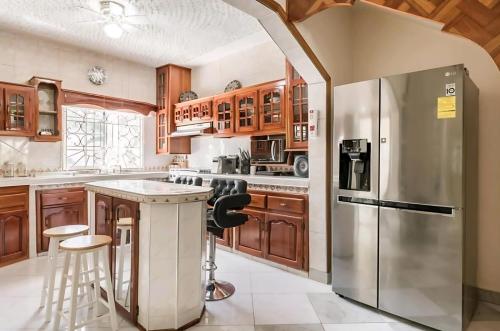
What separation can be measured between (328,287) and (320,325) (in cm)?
71

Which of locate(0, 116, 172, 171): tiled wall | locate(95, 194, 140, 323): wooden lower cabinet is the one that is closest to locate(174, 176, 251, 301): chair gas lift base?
locate(95, 194, 140, 323): wooden lower cabinet

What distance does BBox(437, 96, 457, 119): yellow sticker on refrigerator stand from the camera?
2054mm

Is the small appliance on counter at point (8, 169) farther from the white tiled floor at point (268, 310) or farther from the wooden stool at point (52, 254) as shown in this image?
the wooden stool at point (52, 254)

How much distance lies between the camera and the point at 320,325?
2260 mm

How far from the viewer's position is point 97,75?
4.77 metres

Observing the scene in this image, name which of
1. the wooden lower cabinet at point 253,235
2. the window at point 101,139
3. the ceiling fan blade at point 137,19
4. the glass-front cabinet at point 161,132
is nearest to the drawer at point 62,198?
the window at point 101,139

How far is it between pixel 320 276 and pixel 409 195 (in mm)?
1305

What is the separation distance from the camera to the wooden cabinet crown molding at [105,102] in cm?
453

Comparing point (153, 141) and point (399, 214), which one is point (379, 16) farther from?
point (153, 141)

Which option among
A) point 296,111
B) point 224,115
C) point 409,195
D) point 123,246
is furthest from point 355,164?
point 224,115

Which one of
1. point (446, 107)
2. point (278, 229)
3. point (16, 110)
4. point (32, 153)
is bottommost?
point (278, 229)

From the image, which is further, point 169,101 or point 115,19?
point 169,101

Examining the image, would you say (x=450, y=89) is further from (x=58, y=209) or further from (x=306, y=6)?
(x=58, y=209)

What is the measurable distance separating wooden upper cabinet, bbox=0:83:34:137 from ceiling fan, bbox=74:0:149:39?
129 centimetres
